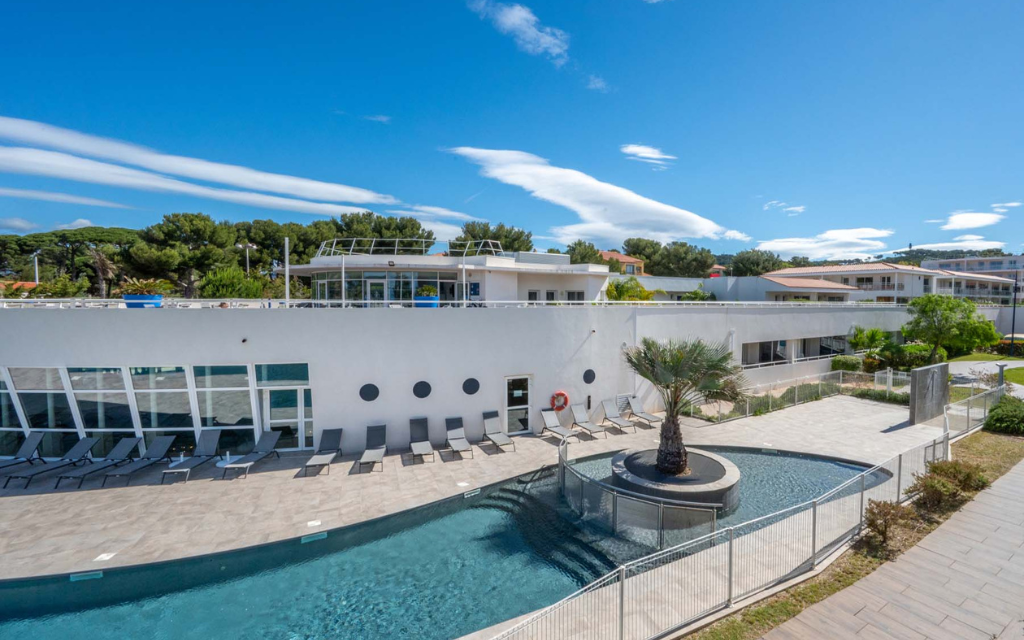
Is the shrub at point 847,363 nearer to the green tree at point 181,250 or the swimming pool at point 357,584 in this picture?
the swimming pool at point 357,584

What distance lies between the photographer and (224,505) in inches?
403

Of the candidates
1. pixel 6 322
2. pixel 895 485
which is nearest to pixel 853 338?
pixel 895 485

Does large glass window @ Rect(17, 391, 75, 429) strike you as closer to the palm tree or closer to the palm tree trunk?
the palm tree

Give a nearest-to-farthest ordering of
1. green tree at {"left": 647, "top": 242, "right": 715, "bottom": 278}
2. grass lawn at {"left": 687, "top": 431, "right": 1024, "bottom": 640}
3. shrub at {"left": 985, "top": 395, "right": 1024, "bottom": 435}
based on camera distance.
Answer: grass lawn at {"left": 687, "top": 431, "right": 1024, "bottom": 640}
shrub at {"left": 985, "top": 395, "right": 1024, "bottom": 435}
green tree at {"left": 647, "top": 242, "right": 715, "bottom": 278}

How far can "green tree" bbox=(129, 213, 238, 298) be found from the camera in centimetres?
3447

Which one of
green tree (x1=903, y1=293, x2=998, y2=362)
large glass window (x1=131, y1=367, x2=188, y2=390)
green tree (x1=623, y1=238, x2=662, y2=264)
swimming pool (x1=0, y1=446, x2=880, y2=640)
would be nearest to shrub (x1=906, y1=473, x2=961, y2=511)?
swimming pool (x1=0, y1=446, x2=880, y2=640)

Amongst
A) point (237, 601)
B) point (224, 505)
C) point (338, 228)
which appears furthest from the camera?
point (338, 228)

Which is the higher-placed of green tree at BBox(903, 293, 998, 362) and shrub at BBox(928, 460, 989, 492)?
green tree at BBox(903, 293, 998, 362)

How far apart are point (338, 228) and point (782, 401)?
43692 millimetres

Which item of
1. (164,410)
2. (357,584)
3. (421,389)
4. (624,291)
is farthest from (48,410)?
(624,291)

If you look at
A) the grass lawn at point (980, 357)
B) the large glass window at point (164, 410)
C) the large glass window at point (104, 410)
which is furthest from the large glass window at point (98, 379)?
the grass lawn at point (980, 357)

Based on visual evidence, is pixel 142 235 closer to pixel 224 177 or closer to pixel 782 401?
pixel 224 177

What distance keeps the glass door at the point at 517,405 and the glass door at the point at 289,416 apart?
247 inches

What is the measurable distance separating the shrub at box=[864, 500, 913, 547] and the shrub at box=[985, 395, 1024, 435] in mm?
11534
